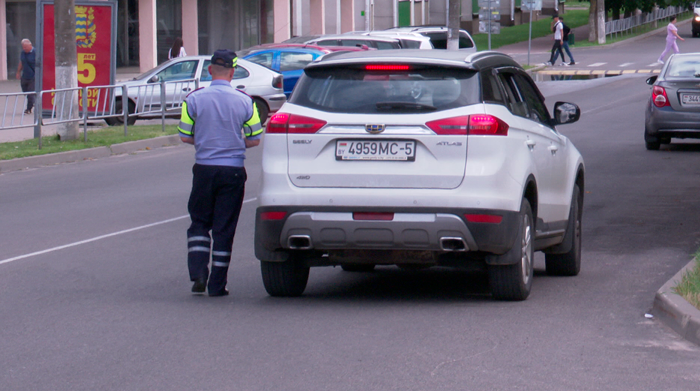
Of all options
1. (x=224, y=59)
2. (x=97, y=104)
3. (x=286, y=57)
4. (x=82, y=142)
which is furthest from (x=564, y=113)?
(x=286, y=57)

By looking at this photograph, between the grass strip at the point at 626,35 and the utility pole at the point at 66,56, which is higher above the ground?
the grass strip at the point at 626,35

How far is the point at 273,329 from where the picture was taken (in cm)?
664

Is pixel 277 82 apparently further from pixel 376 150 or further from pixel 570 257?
pixel 376 150

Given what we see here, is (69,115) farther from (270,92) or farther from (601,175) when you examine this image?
(601,175)

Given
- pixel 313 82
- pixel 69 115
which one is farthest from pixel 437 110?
pixel 69 115

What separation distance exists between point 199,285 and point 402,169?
1.84m

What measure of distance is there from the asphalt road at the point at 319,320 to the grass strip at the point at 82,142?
592cm

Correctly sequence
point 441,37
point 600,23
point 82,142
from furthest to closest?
point 600,23
point 441,37
point 82,142

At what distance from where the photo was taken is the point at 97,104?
20.5m

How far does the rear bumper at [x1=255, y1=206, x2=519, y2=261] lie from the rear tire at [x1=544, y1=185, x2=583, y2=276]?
1.61 m

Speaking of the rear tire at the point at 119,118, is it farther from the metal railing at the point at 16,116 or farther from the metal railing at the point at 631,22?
the metal railing at the point at 631,22

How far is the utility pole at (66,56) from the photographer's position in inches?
752

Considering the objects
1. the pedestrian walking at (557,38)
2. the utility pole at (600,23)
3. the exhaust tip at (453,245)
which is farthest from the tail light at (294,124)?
the utility pole at (600,23)

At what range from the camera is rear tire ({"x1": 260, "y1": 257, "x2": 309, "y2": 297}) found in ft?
24.5
